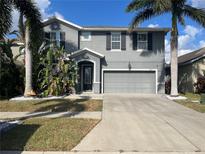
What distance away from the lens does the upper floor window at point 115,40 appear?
86.3 feet

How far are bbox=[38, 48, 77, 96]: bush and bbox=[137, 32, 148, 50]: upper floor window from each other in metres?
6.13

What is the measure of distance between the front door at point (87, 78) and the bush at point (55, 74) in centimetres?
295

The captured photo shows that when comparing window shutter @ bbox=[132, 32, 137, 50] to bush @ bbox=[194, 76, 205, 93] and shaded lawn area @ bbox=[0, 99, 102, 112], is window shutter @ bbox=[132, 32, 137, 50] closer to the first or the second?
bush @ bbox=[194, 76, 205, 93]

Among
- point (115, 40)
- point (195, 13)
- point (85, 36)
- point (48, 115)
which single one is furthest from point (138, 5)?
point (48, 115)

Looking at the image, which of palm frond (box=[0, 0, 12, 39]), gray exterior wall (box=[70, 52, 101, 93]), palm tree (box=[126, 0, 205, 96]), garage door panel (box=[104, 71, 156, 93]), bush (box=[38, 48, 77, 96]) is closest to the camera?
palm frond (box=[0, 0, 12, 39])

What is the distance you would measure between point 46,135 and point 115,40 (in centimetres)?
1773

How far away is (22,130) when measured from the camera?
10367mm

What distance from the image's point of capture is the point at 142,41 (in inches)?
1035

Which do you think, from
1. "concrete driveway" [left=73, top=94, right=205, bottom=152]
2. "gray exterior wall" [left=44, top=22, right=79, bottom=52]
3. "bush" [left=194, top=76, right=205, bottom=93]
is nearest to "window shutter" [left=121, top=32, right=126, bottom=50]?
"gray exterior wall" [left=44, top=22, right=79, bottom=52]

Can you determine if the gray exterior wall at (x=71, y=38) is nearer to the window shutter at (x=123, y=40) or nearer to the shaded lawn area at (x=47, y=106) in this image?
the window shutter at (x=123, y=40)

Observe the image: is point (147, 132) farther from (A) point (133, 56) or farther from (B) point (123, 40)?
(B) point (123, 40)

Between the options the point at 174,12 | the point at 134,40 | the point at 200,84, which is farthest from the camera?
the point at 134,40

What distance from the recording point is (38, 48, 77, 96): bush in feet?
73.0

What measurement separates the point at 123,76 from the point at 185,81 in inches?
236
